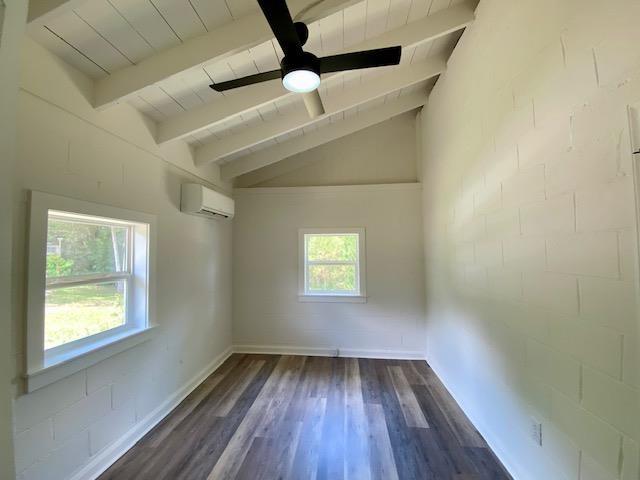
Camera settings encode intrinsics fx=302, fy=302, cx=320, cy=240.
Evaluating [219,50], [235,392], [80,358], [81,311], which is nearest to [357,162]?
[219,50]

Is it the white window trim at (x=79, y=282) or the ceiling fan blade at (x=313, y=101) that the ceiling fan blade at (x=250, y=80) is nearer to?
the ceiling fan blade at (x=313, y=101)

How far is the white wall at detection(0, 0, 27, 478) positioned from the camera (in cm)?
61

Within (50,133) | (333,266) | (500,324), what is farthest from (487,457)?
(50,133)

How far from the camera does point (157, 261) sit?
8.72ft

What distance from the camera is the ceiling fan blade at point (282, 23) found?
1.16m

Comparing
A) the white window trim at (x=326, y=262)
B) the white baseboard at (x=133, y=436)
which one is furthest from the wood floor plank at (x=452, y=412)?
the white baseboard at (x=133, y=436)

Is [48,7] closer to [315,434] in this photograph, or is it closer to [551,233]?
[551,233]

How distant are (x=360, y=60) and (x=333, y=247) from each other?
295cm

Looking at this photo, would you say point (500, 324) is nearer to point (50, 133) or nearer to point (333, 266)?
point (333, 266)

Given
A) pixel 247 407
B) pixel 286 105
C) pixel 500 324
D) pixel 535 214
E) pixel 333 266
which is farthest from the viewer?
pixel 333 266

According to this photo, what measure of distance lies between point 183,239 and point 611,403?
325 cm

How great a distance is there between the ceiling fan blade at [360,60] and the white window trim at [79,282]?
1.69 metres

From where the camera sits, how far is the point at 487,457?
2.11 meters

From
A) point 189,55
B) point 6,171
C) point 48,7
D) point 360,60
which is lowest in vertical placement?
point 6,171
